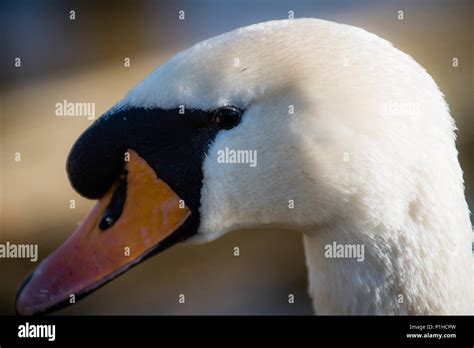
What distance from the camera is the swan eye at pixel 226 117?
1438mm

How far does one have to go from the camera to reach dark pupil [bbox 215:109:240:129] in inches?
56.8

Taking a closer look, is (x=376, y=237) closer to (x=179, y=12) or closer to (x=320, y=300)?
(x=320, y=300)

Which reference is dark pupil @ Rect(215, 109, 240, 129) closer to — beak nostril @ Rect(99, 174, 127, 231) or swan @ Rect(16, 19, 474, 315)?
swan @ Rect(16, 19, 474, 315)

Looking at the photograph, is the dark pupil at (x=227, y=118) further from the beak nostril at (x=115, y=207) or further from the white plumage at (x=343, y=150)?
the beak nostril at (x=115, y=207)

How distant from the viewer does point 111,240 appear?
1.57m

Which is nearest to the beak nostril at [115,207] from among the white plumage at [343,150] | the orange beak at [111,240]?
the orange beak at [111,240]

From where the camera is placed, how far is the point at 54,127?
3582mm

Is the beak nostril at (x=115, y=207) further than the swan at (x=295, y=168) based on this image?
Yes

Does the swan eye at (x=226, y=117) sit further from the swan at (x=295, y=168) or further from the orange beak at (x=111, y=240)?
the orange beak at (x=111, y=240)

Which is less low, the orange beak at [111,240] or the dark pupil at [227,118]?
the dark pupil at [227,118]

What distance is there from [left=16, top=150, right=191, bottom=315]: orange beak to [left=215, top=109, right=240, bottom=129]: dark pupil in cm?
20

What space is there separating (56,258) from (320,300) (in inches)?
24.9

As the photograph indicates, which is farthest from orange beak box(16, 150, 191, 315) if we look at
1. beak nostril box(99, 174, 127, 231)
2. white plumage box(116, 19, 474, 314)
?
white plumage box(116, 19, 474, 314)
